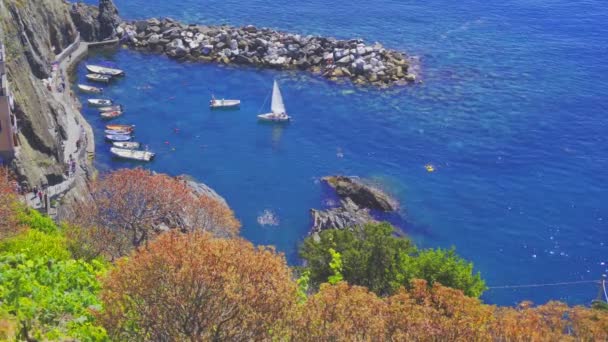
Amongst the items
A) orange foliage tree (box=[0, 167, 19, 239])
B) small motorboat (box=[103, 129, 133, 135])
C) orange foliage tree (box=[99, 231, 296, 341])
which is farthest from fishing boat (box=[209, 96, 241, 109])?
orange foliage tree (box=[99, 231, 296, 341])

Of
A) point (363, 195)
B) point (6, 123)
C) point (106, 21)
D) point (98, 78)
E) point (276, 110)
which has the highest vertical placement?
point (6, 123)

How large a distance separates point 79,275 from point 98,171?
52194mm

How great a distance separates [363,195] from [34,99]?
40.7m

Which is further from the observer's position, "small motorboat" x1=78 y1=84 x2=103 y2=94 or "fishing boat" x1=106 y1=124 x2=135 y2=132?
"small motorboat" x1=78 y1=84 x2=103 y2=94

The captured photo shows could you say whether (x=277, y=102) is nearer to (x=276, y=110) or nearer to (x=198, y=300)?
(x=276, y=110)

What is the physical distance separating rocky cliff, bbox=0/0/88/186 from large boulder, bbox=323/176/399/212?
3349cm

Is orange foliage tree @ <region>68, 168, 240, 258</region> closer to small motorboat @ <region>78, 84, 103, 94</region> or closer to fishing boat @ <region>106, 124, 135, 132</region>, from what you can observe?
fishing boat @ <region>106, 124, 135, 132</region>

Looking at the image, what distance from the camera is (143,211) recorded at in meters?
58.4

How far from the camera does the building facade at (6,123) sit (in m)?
63.6

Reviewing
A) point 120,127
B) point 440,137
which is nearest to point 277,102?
point 120,127

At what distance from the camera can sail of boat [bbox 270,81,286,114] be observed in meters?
101

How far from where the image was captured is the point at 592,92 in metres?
112

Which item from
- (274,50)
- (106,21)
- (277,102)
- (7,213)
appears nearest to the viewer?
(7,213)

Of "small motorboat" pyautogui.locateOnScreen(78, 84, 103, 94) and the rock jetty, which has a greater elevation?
"small motorboat" pyautogui.locateOnScreen(78, 84, 103, 94)
